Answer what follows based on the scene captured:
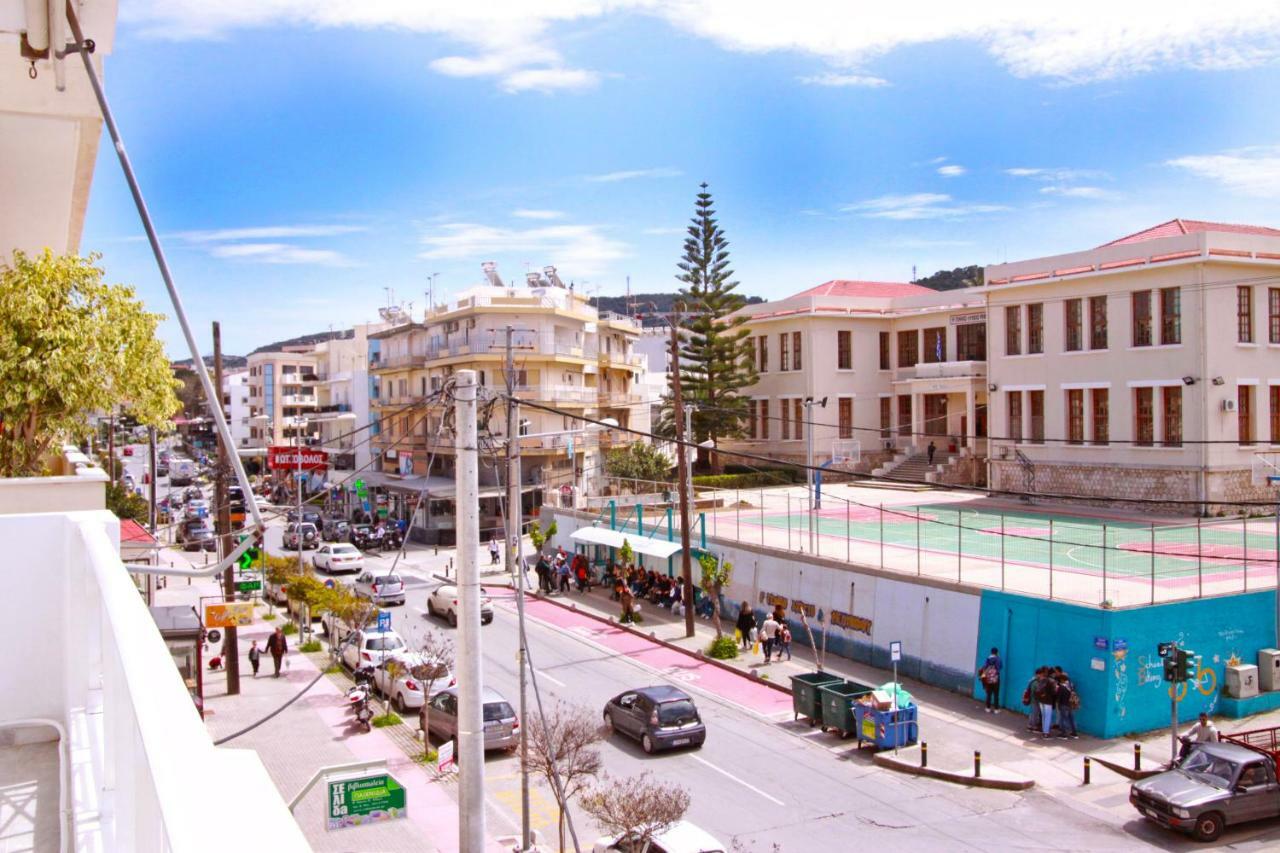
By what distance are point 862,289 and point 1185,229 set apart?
70.8 feet

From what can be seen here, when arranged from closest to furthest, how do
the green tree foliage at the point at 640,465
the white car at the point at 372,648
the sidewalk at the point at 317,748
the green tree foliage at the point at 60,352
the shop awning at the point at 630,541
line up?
the green tree foliage at the point at 60,352
the sidewalk at the point at 317,748
the white car at the point at 372,648
the shop awning at the point at 630,541
the green tree foliage at the point at 640,465

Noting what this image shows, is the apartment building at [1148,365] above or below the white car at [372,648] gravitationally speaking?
above

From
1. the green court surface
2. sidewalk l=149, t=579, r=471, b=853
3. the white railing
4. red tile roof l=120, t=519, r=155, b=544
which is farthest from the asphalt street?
the white railing

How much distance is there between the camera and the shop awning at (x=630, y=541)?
1318 inches

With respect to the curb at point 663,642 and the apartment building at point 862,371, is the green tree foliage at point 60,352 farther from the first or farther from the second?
the apartment building at point 862,371

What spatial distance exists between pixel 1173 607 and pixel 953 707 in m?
5.09

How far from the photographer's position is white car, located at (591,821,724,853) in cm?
1321

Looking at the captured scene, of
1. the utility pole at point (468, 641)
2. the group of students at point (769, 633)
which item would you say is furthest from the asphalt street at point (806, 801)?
the utility pole at point (468, 641)

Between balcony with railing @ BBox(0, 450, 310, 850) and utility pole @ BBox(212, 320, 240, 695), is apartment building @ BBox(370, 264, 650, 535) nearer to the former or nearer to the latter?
utility pole @ BBox(212, 320, 240, 695)

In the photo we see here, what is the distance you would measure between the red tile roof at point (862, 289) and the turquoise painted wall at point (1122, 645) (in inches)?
1454

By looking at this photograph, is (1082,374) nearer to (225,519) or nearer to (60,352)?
(225,519)

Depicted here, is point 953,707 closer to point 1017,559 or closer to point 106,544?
point 1017,559

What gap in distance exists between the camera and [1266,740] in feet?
64.5

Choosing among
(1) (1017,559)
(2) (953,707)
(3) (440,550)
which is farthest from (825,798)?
(3) (440,550)
